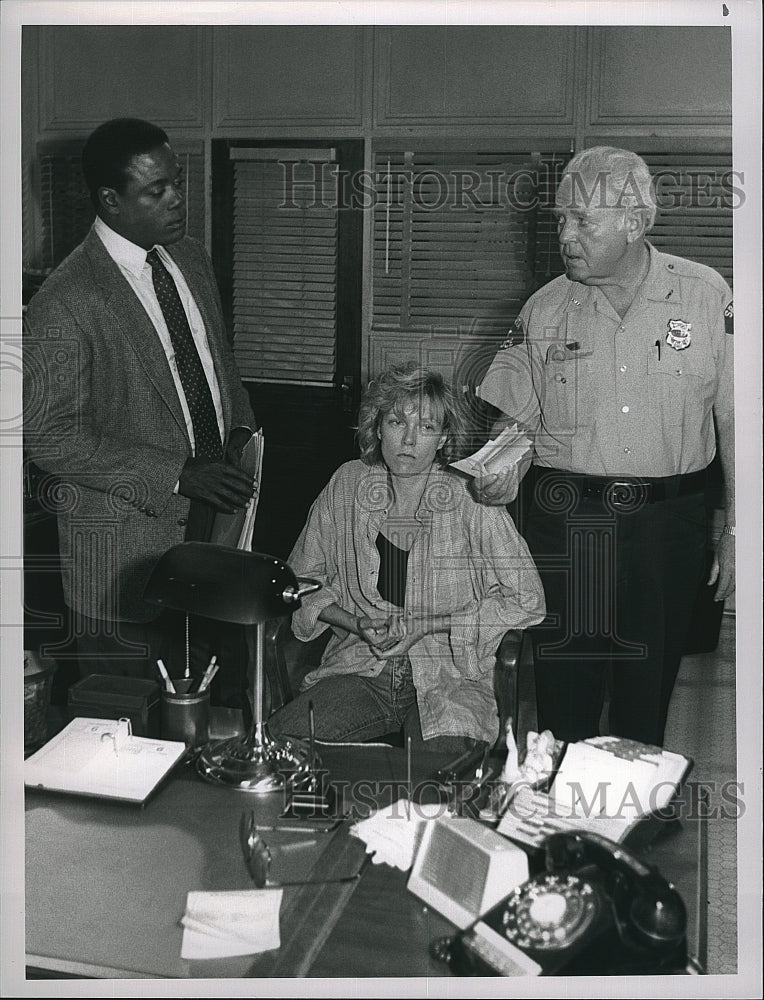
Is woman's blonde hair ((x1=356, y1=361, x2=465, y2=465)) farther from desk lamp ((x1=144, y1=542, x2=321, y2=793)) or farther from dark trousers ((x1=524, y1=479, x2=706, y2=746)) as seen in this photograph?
desk lamp ((x1=144, y1=542, x2=321, y2=793))

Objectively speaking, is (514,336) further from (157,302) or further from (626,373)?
(157,302)

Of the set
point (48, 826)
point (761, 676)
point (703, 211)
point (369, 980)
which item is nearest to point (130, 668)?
point (48, 826)

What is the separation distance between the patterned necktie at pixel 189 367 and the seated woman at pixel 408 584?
0.94ft

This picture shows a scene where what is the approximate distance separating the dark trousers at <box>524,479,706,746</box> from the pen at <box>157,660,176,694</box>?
0.81 meters

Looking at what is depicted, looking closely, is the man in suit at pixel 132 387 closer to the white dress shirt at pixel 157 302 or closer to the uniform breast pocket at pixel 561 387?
the white dress shirt at pixel 157 302

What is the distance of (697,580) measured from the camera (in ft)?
7.84

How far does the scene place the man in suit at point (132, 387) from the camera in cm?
234

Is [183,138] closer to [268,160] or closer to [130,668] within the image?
[268,160]

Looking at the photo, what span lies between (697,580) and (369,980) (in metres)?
1.09

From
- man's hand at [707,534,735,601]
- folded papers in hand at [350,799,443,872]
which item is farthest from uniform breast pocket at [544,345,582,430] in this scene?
folded papers in hand at [350,799,443,872]

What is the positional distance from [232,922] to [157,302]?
130 cm

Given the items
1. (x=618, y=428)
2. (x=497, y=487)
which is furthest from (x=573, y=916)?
(x=618, y=428)

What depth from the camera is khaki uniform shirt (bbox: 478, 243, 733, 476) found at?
2.34 meters

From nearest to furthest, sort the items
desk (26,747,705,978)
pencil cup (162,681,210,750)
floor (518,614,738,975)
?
1. desk (26,747,705,978)
2. pencil cup (162,681,210,750)
3. floor (518,614,738,975)
